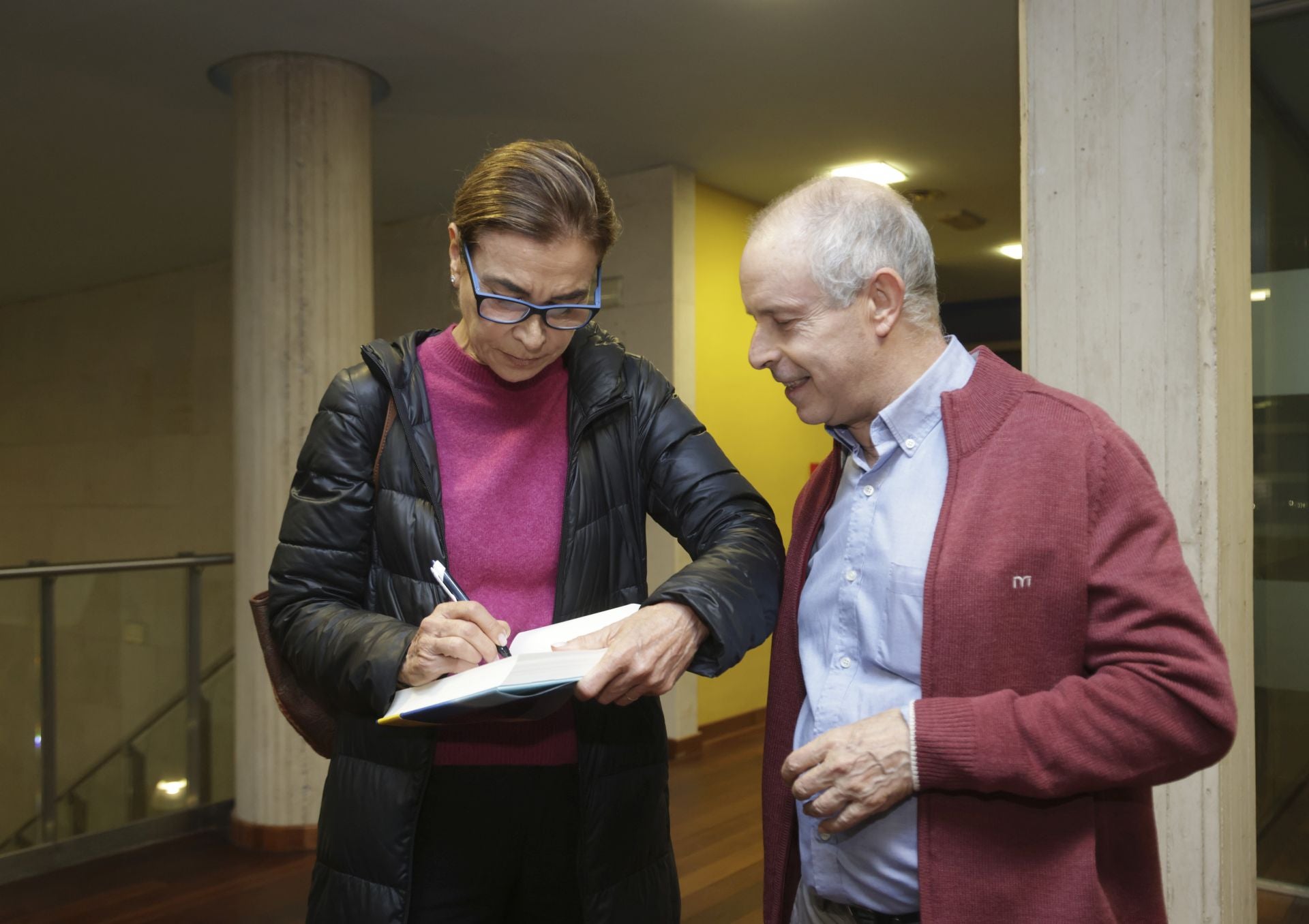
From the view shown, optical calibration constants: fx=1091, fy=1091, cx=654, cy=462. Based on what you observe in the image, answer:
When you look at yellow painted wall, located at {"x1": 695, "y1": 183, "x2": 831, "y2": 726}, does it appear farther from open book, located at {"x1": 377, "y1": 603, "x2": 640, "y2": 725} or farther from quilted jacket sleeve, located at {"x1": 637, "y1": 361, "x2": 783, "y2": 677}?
open book, located at {"x1": 377, "y1": 603, "x2": 640, "y2": 725}

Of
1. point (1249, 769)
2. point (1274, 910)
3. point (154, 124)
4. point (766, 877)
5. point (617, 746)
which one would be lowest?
point (1274, 910)

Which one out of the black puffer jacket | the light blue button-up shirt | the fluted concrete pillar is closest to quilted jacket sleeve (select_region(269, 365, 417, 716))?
the black puffer jacket

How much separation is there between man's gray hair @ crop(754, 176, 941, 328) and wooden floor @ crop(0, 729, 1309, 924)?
2.77 m

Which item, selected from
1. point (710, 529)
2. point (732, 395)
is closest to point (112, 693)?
point (732, 395)

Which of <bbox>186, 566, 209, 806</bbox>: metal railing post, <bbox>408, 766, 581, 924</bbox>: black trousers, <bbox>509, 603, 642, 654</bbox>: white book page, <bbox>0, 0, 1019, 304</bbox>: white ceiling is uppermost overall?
<bbox>0, 0, 1019, 304</bbox>: white ceiling

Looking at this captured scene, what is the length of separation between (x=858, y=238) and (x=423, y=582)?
731mm

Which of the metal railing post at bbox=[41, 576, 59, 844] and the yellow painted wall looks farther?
the yellow painted wall

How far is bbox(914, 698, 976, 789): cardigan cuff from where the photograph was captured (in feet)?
3.67

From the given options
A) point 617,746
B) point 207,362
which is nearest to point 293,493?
point 617,746

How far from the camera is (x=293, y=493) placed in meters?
1.56

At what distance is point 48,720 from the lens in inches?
176

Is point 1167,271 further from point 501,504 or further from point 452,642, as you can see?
point 452,642

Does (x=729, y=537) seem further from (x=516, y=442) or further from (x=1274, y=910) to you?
(x=1274, y=910)

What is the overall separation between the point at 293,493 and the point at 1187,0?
207 centimetres
